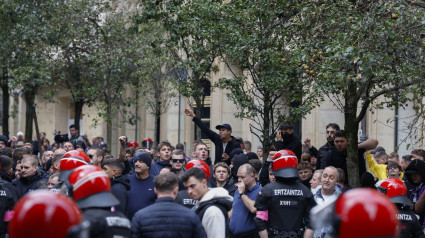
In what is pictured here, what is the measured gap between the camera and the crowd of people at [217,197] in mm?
3309

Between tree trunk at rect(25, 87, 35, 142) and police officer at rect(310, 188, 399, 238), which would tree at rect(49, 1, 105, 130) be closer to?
tree trunk at rect(25, 87, 35, 142)

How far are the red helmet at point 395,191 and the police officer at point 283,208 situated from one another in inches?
38.8

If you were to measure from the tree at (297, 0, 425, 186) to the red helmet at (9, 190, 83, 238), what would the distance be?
239 inches

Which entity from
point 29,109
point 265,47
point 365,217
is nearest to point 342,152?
point 265,47

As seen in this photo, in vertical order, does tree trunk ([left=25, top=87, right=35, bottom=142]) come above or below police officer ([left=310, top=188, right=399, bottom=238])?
above

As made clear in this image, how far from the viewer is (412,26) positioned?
9.45m

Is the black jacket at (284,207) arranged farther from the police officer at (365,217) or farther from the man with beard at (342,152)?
the police officer at (365,217)

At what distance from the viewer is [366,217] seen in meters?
3.15

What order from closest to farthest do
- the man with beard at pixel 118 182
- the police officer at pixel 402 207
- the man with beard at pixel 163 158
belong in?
the police officer at pixel 402 207, the man with beard at pixel 118 182, the man with beard at pixel 163 158

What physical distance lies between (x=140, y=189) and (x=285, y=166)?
2178 millimetres

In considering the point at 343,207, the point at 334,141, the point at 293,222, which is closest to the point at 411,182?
the point at 334,141

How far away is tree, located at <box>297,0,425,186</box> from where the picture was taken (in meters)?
9.09

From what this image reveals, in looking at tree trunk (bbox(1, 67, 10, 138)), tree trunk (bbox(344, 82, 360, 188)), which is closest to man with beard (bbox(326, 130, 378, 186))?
tree trunk (bbox(344, 82, 360, 188))

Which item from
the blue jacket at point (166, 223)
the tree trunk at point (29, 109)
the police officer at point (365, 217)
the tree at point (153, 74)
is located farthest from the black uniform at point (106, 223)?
the tree trunk at point (29, 109)
